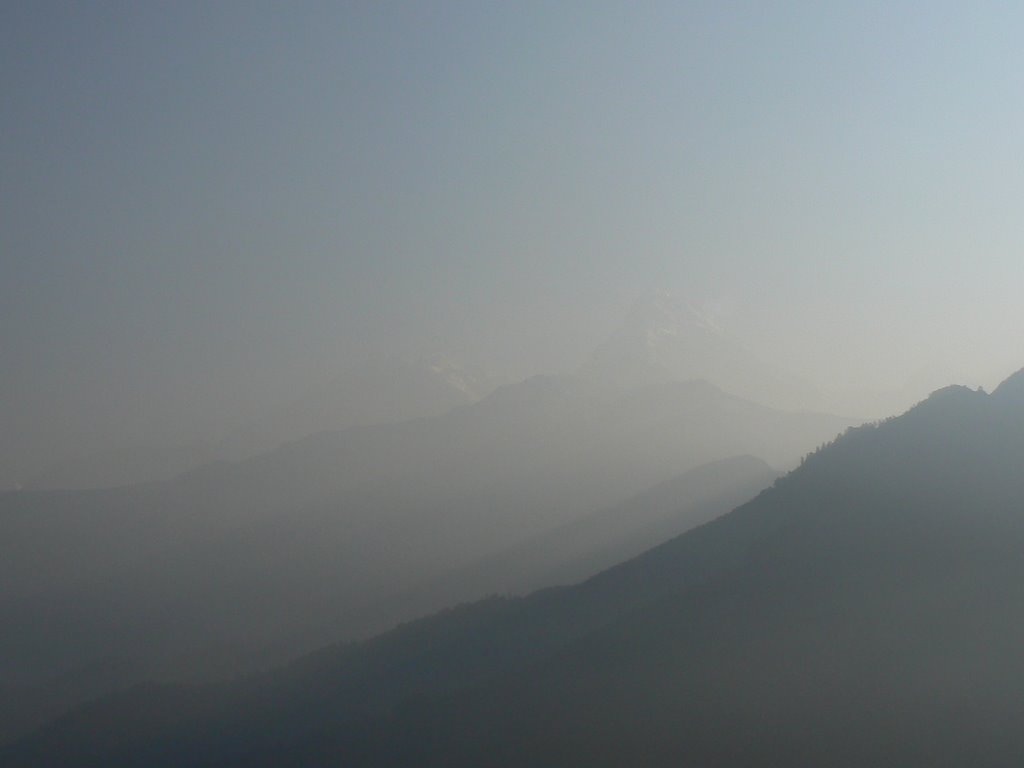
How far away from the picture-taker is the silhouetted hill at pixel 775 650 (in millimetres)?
47750

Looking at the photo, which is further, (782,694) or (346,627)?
(346,627)

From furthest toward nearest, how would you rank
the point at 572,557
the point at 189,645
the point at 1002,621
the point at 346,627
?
1. the point at 189,645
2. the point at 346,627
3. the point at 572,557
4. the point at 1002,621

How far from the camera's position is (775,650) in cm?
5566

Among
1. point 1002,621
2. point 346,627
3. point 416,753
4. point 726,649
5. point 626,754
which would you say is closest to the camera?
point 1002,621

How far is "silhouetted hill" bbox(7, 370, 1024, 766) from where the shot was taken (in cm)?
4775

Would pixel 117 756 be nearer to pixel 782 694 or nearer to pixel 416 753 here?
pixel 416 753

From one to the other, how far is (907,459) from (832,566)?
11.9 meters

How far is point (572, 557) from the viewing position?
164 meters

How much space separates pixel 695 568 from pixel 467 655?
2287 centimetres

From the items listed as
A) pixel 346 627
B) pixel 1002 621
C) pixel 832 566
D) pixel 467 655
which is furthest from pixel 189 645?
pixel 1002 621

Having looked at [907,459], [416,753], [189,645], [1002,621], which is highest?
[189,645]

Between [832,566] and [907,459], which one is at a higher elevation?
[907,459]

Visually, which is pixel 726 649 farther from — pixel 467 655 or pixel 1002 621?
pixel 467 655

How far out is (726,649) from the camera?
191 feet
